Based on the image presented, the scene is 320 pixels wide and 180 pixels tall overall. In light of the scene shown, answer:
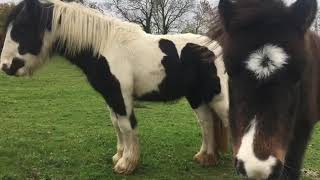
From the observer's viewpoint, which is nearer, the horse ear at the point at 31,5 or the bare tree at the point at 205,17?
the bare tree at the point at 205,17

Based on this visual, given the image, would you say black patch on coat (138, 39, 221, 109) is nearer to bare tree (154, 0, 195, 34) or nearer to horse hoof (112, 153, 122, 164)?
horse hoof (112, 153, 122, 164)

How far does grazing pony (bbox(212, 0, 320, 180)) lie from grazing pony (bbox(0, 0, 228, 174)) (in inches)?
135

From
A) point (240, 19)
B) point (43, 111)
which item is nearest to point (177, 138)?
point (43, 111)

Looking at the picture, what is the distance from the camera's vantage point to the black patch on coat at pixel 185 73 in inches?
269

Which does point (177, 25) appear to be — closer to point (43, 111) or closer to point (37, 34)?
point (43, 111)

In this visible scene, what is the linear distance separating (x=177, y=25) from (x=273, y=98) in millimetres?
48404

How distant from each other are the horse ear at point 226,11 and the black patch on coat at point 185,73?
11.1ft

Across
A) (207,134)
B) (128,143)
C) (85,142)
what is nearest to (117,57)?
(128,143)

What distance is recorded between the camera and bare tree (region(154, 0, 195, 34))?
165 feet

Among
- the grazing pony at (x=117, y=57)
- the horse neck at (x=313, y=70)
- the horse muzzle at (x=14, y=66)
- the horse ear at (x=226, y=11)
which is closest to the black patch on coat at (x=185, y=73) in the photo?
the grazing pony at (x=117, y=57)

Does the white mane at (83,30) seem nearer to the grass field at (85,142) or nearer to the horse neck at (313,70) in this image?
the grass field at (85,142)

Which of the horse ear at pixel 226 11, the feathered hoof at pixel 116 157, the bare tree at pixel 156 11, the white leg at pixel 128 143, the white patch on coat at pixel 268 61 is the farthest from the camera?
the bare tree at pixel 156 11

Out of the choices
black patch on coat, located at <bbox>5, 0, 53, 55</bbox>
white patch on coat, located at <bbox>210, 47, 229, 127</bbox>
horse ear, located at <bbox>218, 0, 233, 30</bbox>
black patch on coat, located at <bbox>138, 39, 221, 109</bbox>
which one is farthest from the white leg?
horse ear, located at <bbox>218, 0, 233, 30</bbox>

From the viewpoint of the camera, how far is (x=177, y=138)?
9.16 m
